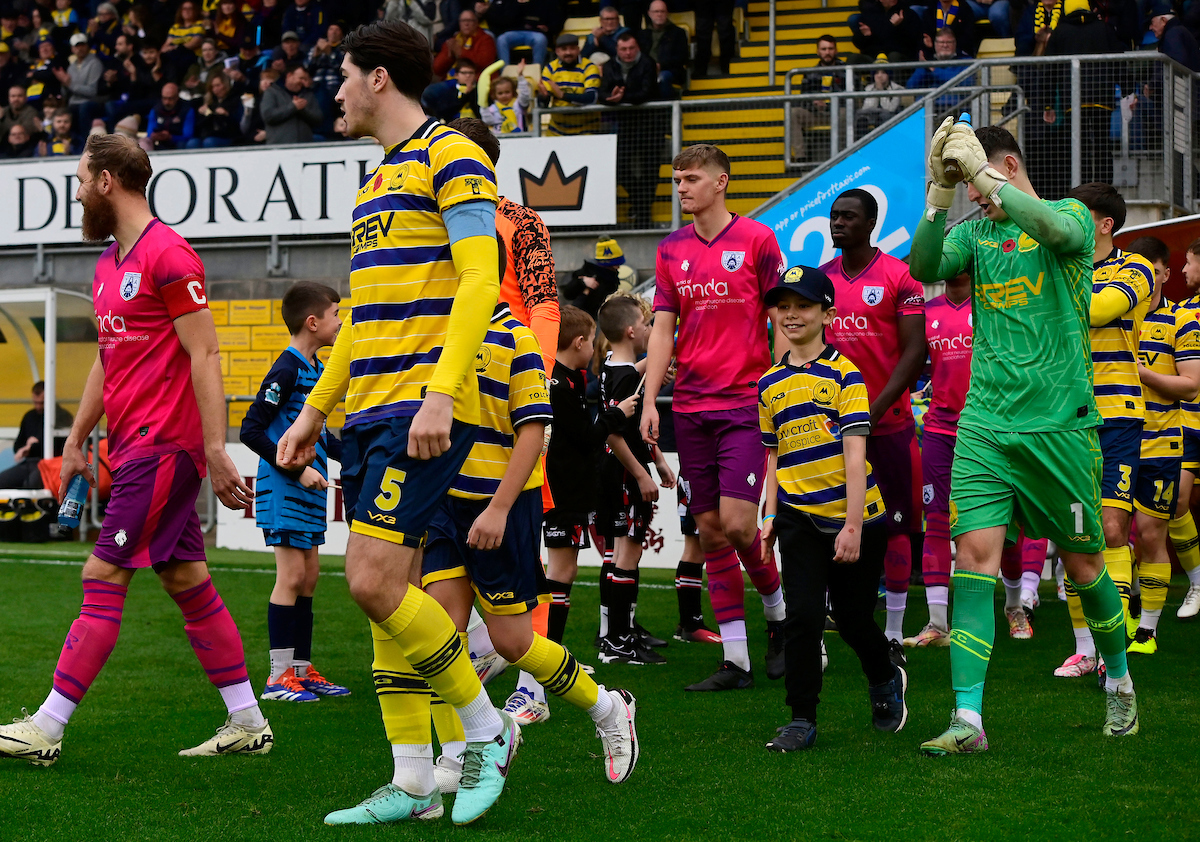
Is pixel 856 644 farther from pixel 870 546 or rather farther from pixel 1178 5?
pixel 1178 5

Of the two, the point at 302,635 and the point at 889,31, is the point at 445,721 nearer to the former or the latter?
the point at 302,635

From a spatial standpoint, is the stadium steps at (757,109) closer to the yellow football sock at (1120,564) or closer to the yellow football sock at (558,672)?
the yellow football sock at (1120,564)

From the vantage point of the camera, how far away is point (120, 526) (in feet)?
14.9

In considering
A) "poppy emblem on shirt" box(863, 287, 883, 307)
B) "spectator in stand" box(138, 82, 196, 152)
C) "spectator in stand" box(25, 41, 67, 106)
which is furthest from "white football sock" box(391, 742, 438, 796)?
"spectator in stand" box(25, 41, 67, 106)

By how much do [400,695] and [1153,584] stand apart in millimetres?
4922

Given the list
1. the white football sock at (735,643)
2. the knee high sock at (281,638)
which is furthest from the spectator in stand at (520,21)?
the white football sock at (735,643)

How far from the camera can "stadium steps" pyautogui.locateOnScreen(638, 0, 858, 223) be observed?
13297mm

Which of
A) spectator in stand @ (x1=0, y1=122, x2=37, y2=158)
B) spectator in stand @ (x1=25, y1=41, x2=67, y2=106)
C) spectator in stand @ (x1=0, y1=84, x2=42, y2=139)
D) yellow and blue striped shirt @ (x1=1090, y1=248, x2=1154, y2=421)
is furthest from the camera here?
spectator in stand @ (x1=25, y1=41, x2=67, y2=106)

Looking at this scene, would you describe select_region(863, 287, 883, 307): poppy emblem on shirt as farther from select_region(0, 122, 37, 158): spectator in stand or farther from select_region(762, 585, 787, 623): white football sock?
select_region(0, 122, 37, 158): spectator in stand

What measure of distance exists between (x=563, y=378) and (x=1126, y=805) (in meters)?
3.05

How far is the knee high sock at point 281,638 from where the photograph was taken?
6094mm

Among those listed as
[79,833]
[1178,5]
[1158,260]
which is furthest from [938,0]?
[79,833]

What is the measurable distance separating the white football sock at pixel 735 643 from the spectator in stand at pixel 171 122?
14242 mm

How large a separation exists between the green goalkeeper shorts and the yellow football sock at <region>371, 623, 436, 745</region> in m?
2.05
